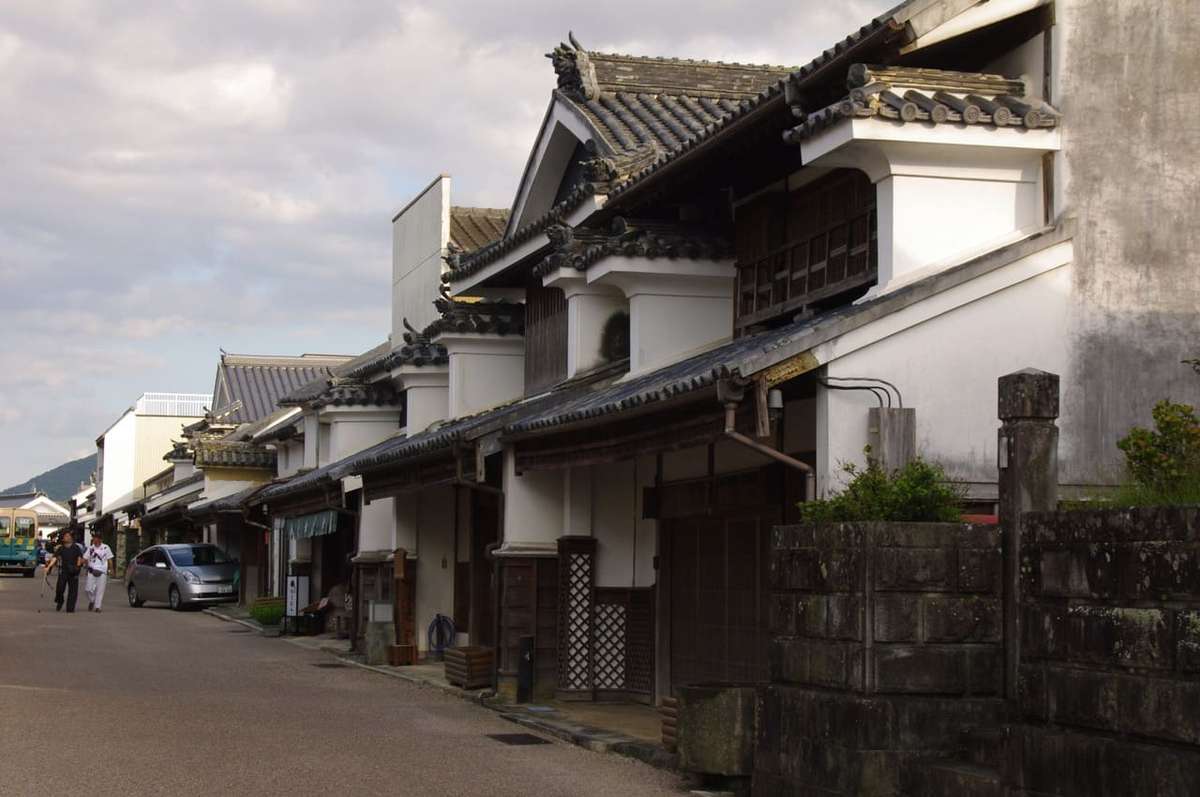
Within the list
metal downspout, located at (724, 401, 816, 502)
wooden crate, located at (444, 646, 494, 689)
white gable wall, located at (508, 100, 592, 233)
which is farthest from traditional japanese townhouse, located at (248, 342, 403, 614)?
metal downspout, located at (724, 401, 816, 502)

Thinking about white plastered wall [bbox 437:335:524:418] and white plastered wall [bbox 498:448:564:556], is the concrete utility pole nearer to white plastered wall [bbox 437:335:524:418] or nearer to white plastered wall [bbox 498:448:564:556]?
white plastered wall [bbox 498:448:564:556]

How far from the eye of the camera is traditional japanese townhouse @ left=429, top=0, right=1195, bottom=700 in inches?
501

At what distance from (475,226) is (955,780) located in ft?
76.7

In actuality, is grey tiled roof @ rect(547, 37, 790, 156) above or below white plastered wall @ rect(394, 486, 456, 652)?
above

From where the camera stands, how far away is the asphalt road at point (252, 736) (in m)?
13.0

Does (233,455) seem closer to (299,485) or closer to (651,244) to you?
(299,485)

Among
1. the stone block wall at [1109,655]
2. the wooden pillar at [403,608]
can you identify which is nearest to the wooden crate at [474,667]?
the wooden pillar at [403,608]

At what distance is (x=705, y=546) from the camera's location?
17656 mm

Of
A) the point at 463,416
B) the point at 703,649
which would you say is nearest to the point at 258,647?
A: the point at 463,416

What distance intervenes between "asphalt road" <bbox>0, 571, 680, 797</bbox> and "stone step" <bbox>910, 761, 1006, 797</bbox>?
9.05ft

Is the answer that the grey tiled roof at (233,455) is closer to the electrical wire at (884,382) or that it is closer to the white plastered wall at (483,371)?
the white plastered wall at (483,371)

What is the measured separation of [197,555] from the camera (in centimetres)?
4309

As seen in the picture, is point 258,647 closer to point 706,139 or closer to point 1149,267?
point 706,139

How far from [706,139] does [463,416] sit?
10.4m
